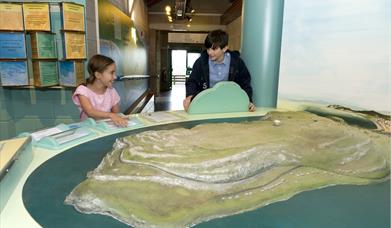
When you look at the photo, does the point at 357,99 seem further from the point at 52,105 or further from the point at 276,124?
the point at 52,105

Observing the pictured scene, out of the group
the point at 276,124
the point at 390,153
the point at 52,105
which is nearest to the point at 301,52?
the point at 276,124

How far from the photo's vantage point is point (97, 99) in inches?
73.0

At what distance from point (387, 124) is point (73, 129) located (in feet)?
4.51

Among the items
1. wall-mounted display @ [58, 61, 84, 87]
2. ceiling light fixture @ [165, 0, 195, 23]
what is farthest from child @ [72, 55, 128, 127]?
ceiling light fixture @ [165, 0, 195, 23]

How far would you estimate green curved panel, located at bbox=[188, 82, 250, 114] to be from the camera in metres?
1.66

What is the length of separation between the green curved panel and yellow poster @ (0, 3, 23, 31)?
5.69 ft

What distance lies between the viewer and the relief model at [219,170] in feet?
2.15

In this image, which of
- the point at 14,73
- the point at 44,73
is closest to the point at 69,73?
the point at 44,73

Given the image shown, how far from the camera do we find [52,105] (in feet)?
8.71

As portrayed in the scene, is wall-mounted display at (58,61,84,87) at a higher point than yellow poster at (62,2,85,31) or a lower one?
lower

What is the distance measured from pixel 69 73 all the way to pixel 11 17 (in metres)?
0.61

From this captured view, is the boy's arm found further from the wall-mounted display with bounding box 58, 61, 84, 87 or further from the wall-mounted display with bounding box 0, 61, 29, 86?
the wall-mounted display with bounding box 0, 61, 29, 86

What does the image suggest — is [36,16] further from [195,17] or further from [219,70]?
[195,17]

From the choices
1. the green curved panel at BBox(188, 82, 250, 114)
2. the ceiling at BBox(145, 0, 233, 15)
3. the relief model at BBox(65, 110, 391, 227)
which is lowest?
the relief model at BBox(65, 110, 391, 227)
